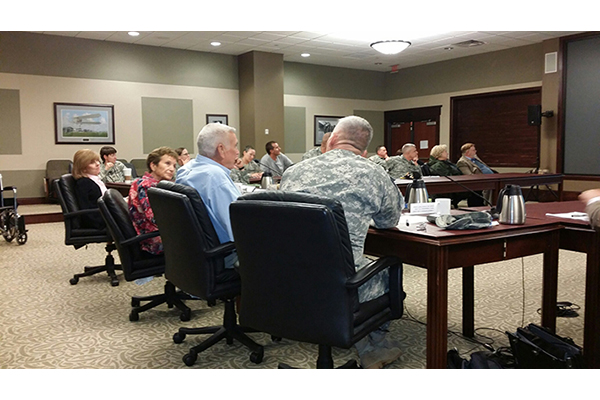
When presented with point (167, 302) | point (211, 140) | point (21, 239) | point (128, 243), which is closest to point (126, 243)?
point (128, 243)

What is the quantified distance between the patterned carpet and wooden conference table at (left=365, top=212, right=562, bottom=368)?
0.48 metres

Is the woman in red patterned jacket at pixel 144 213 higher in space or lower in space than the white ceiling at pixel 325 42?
lower

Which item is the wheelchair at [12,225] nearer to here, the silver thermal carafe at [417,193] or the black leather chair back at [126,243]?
the black leather chair back at [126,243]

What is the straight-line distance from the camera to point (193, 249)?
251 centimetres

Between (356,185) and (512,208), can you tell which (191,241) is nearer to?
(356,185)

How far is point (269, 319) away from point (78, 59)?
9.46 metres

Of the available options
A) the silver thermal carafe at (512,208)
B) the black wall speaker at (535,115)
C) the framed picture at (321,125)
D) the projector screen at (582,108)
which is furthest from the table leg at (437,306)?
the framed picture at (321,125)

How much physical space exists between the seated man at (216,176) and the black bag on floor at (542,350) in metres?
1.42

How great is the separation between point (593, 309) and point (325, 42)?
8700mm

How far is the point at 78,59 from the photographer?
9.86 metres

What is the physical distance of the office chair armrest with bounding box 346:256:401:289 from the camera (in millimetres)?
1897

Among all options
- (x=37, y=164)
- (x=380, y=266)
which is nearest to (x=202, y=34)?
(x=37, y=164)

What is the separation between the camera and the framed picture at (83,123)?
9820mm

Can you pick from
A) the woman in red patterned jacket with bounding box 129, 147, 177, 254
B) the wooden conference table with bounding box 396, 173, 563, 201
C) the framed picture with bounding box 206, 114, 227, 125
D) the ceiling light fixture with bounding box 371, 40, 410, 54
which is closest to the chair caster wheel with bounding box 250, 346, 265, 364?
the woman in red patterned jacket with bounding box 129, 147, 177, 254
